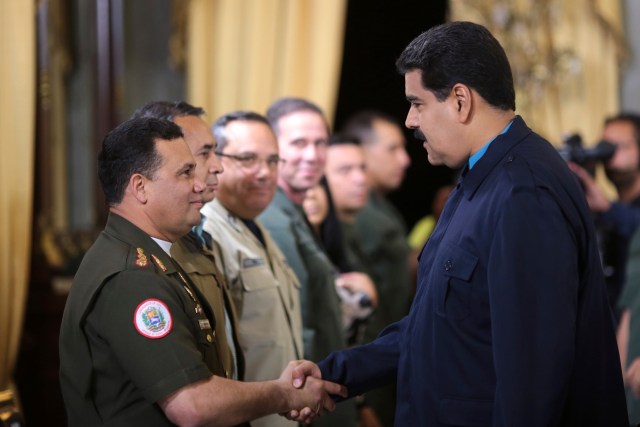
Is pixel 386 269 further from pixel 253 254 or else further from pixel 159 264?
pixel 159 264

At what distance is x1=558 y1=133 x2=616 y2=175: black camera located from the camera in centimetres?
354

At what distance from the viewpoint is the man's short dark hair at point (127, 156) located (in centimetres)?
175

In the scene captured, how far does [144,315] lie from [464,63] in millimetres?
738

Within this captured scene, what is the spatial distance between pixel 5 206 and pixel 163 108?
1430 millimetres

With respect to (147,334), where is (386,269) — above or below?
below

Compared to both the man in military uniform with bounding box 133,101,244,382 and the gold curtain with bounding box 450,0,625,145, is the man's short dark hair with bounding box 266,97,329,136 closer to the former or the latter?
the man in military uniform with bounding box 133,101,244,382

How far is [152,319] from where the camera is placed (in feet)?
5.24

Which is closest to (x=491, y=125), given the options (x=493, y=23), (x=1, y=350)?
(x=1, y=350)

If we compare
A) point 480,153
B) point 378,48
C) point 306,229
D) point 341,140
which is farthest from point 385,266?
point 480,153

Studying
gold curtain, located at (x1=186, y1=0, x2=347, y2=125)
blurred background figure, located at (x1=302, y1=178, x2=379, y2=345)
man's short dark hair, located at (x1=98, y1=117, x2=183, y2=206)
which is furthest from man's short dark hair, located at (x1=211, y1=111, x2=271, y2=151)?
gold curtain, located at (x1=186, y1=0, x2=347, y2=125)

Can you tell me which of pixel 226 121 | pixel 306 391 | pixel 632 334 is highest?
pixel 226 121

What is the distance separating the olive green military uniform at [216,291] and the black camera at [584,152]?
1893mm

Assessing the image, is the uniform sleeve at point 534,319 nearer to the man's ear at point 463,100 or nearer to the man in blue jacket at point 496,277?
the man in blue jacket at point 496,277

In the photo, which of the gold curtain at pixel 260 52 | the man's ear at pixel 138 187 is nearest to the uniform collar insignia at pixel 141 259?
the man's ear at pixel 138 187
